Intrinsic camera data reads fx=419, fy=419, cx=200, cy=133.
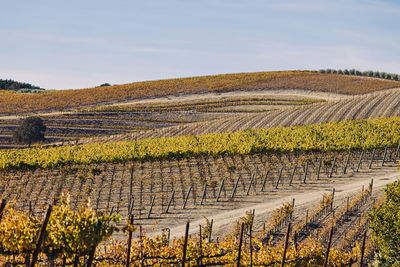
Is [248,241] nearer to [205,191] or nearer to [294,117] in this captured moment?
[205,191]

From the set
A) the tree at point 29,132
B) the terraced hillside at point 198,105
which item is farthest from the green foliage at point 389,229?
the tree at point 29,132

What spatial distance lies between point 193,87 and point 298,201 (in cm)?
7573

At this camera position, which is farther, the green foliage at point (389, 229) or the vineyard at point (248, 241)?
the green foliage at point (389, 229)

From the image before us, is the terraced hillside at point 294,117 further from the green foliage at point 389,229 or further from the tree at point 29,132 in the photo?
the green foliage at point 389,229

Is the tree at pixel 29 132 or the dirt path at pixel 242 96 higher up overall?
the dirt path at pixel 242 96

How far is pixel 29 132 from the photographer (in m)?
67.0

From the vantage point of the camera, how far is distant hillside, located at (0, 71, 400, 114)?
93.9 m

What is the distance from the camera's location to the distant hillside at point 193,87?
93938mm

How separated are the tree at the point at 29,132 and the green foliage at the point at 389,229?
58893 mm

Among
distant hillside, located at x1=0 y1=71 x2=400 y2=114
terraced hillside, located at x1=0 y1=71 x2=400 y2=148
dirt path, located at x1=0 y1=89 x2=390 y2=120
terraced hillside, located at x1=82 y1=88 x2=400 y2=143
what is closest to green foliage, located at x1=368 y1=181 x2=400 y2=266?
terraced hillside, located at x1=82 y1=88 x2=400 y2=143

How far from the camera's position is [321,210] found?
96.8 ft

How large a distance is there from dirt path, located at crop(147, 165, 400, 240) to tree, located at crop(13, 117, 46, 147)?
44389 millimetres

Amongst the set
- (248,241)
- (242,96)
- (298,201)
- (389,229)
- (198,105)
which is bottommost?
(248,241)

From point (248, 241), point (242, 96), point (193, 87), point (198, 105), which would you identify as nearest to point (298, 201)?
point (248, 241)
